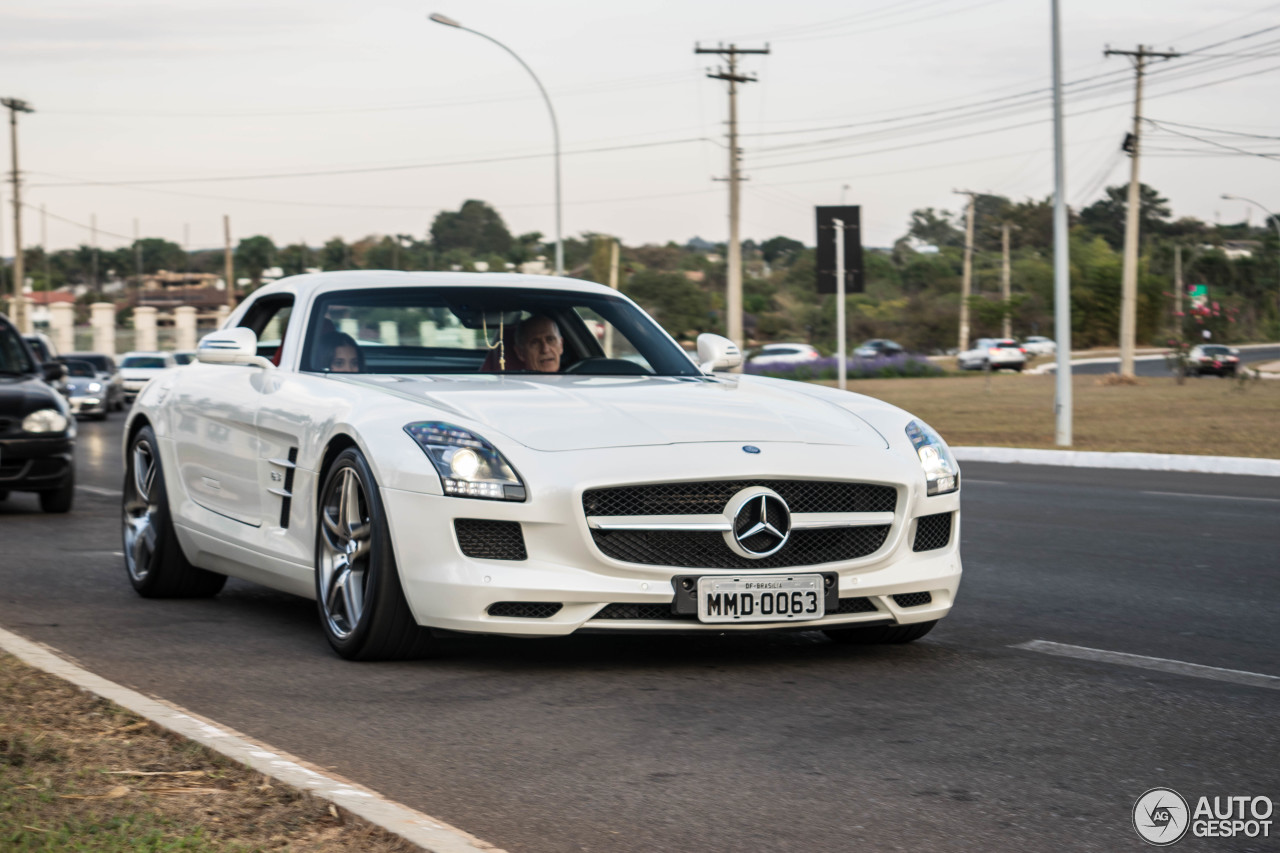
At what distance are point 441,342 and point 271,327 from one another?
4.49 ft

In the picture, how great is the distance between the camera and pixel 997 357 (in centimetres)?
7238

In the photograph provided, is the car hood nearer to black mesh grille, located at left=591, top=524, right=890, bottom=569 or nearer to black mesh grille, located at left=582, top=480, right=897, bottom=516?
black mesh grille, located at left=582, top=480, right=897, bottom=516

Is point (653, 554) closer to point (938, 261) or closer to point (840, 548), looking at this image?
point (840, 548)

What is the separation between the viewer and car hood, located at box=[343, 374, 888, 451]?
18.8 ft

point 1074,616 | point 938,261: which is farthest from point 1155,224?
point 1074,616

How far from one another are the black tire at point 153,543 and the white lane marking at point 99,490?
6744mm

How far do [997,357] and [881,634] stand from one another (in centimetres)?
6776

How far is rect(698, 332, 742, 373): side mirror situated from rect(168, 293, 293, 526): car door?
1873 millimetres

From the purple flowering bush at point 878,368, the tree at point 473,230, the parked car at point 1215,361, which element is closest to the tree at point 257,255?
the tree at point 473,230

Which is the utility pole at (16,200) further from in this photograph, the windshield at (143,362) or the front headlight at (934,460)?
the front headlight at (934,460)

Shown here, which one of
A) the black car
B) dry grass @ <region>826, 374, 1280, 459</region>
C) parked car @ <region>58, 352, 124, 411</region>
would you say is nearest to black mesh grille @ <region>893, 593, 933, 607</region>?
the black car

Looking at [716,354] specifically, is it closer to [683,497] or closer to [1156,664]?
[683,497]

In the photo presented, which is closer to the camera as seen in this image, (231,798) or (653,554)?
(231,798)

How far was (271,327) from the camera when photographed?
8.23 m
